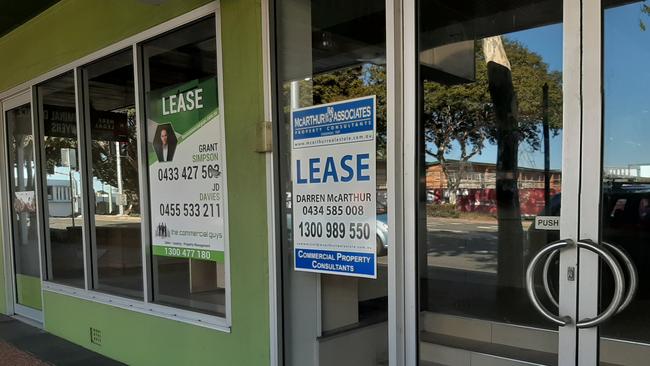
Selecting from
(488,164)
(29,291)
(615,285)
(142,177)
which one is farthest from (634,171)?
(29,291)

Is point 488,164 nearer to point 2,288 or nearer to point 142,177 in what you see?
point 142,177

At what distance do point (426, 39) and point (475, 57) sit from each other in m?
2.14

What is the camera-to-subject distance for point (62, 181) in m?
5.29

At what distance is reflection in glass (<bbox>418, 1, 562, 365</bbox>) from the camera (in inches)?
142

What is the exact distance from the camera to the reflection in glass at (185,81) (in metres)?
3.53

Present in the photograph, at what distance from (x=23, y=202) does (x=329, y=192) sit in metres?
4.82

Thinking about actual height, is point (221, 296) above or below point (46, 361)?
above

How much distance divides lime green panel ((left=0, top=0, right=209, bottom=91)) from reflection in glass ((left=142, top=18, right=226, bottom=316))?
18cm

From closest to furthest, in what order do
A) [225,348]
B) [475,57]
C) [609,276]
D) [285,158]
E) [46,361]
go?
[609,276]
[285,158]
[225,348]
[46,361]
[475,57]

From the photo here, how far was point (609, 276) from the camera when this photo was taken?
1.98 meters

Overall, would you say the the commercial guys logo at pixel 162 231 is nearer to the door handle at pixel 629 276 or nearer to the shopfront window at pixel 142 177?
the shopfront window at pixel 142 177

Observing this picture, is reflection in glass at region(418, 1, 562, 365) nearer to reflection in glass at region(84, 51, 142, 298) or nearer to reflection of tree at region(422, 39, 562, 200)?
reflection of tree at region(422, 39, 562, 200)

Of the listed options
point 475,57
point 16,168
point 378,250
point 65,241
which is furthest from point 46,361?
point 475,57

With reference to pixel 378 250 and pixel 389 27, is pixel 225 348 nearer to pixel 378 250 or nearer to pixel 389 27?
pixel 378 250
